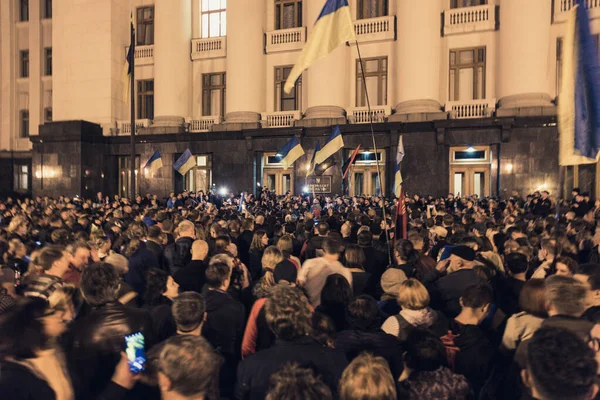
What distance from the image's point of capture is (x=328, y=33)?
800cm

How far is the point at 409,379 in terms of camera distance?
105 inches

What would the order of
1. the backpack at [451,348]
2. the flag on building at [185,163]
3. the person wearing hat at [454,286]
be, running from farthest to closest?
the flag on building at [185,163] → the person wearing hat at [454,286] → the backpack at [451,348]

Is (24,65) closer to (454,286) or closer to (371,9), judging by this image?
(371,9)

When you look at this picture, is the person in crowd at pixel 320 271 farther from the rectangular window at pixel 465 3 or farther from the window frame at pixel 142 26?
the window frame at pixel 142 26

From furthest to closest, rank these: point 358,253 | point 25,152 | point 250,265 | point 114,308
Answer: point 25,152, point 250,265, point 358,253, point 114,308

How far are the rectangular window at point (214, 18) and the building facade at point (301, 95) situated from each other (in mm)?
65

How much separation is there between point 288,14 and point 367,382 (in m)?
25.6

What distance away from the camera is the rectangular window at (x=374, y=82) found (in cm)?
2327

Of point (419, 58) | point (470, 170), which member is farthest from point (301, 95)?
point (470, 170)

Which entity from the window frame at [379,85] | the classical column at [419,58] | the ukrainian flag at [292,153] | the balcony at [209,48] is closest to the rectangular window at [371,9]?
the classical column at [419,58]

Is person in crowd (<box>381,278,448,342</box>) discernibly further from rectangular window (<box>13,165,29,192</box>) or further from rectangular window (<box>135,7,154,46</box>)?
rectangular window (<box>13,165,29,192</box>)

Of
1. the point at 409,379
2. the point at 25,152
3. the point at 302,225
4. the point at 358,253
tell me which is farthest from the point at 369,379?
the point at 25,152

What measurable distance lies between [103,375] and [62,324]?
47cm

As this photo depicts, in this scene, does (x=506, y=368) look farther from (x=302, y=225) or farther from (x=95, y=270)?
(x=302, y=225)
